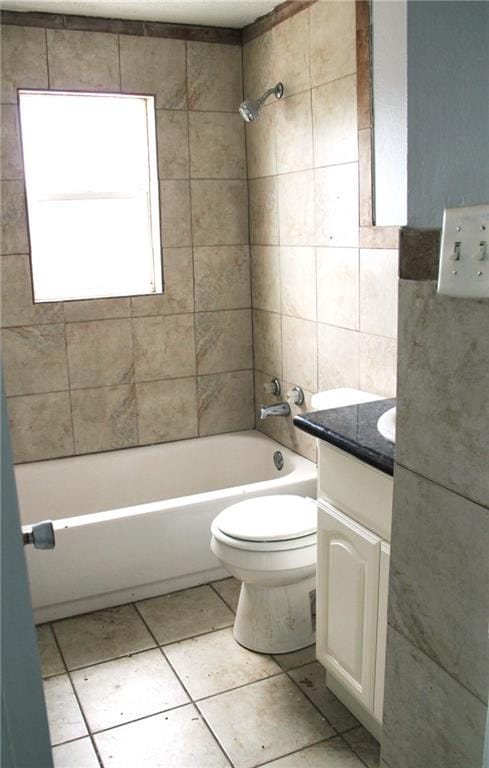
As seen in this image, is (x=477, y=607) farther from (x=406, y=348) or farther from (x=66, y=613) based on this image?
(x=66, y=613)

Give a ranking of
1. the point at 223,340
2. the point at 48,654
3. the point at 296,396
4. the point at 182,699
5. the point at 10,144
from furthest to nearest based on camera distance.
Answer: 1. the point at 223,340
2. the point at 296,396
3. the point at 10,144
4. the point at 48,654
5. the point at 182,699

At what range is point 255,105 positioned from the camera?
10.0 ft

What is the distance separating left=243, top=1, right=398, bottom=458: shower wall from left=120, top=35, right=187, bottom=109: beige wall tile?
323 mm

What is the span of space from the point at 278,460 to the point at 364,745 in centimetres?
154

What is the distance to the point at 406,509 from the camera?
1.29 meters

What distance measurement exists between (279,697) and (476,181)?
178 centimetres

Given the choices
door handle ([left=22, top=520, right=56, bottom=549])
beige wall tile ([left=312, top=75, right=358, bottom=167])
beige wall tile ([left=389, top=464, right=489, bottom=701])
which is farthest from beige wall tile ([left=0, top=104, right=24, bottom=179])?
beige wall tile ([left=389, top=464, right=489, bottom=701])

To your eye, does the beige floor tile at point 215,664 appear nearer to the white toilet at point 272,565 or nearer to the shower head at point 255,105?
the white toilet at point 272,565

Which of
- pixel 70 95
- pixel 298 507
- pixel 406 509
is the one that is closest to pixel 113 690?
pixel 298 507

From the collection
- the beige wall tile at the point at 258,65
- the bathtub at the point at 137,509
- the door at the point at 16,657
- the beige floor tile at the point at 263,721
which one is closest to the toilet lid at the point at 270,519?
the bathtub at the point at 137,509

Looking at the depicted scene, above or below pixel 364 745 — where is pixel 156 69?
above

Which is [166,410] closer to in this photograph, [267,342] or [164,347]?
[164,347]

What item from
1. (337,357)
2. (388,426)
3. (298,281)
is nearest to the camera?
(388,426)

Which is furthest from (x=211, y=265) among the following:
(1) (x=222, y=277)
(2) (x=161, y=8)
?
(2) (x=161, y=8)
